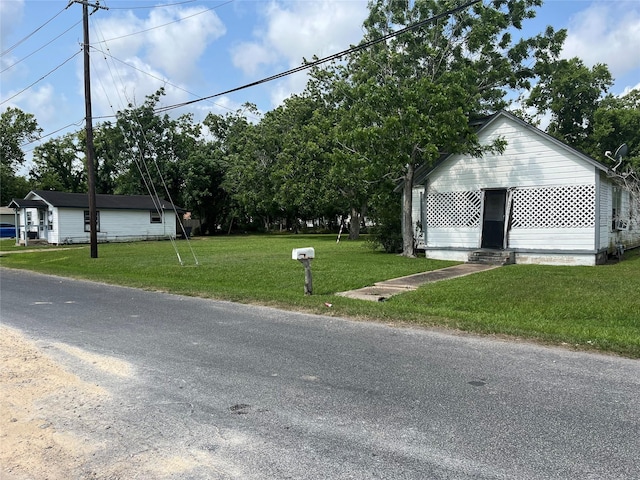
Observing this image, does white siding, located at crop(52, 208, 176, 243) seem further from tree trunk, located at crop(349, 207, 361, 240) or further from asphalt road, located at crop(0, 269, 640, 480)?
asphalt road, located at crop(0, 269, 640, 480)

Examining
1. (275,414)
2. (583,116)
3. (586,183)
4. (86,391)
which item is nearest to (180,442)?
(275,414)

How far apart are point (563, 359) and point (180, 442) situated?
14.0ft

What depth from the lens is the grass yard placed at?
280 inches

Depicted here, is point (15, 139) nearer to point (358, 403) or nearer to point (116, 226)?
point (116, 226)

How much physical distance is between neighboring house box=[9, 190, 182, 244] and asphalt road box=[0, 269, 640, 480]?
88.9ft

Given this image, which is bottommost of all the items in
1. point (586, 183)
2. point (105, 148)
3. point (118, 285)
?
point (118, 285)

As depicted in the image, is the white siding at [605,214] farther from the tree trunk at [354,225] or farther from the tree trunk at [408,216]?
the tree trunk at [354,225]

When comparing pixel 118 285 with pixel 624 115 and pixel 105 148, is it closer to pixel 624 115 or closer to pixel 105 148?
pixel 624 115

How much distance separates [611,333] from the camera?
6.64 m

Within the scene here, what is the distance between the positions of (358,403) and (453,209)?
14.5 metres

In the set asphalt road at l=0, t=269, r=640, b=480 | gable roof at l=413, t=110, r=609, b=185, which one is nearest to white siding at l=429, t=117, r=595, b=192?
gable roof at l=413, t=110, r=609, b=185

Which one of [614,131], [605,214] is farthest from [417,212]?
[614,131]

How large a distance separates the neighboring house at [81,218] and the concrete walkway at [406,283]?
22.4 meters

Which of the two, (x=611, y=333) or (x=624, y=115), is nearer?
(x=611, y=333)
